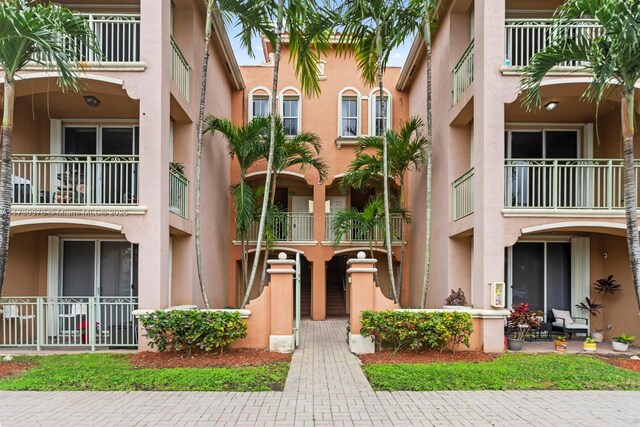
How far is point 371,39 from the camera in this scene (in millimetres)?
10547

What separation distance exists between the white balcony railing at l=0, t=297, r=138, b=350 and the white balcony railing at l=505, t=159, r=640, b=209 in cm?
894

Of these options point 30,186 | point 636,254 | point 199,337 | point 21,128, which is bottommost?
point 199,337

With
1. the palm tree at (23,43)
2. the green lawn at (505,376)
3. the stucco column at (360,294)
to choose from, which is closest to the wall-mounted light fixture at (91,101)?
the palm tree at (23,43)

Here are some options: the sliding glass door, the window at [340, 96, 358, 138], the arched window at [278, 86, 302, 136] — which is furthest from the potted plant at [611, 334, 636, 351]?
the arched window at [278, 86, 302, 136]

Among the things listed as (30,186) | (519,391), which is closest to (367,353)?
(519,391)

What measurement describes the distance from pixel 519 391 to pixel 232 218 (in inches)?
447

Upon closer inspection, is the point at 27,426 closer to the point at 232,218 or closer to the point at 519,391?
the point at 519,391

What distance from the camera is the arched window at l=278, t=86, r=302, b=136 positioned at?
1564 cm

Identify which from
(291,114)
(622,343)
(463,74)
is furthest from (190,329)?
(291,114)

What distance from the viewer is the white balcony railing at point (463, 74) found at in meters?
10.1

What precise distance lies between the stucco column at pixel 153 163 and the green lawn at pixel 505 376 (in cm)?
476

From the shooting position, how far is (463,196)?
1030 cm

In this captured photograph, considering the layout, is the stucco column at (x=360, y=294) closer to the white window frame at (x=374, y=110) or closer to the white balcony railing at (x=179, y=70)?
the white balcony railing at (x=179, y=70)

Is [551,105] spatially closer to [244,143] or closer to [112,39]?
[244,143]
